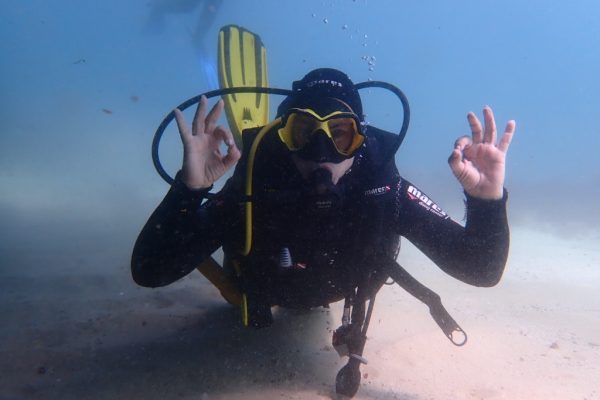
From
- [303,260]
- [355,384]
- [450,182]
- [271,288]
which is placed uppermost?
[303,260]

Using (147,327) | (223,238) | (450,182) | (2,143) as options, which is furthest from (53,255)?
(2,143)

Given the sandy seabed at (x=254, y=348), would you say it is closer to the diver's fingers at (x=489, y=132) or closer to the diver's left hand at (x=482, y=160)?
the diver's left hand at (x=482, y=160)

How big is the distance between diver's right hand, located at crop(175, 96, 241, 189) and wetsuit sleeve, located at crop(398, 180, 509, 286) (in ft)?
4.70

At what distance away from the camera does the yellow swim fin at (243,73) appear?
575cm

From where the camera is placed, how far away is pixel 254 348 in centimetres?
379

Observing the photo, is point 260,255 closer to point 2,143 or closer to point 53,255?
point 53,255

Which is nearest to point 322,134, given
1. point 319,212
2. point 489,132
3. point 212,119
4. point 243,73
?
point 319,212

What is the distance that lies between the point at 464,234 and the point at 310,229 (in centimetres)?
123

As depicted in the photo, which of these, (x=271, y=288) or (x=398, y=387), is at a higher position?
(x=271, y=288)

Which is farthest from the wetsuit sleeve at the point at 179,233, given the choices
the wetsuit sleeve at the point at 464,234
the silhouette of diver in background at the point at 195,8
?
the silhouette of diver in background at the point at 195,8

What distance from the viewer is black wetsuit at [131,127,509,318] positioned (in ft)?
9.61

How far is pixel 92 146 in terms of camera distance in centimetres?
2594

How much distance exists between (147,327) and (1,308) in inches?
81.6

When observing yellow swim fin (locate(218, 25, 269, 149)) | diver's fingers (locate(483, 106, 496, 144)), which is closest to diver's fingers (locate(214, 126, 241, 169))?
diver's fingers (locate(483, 106, 496, 144))
